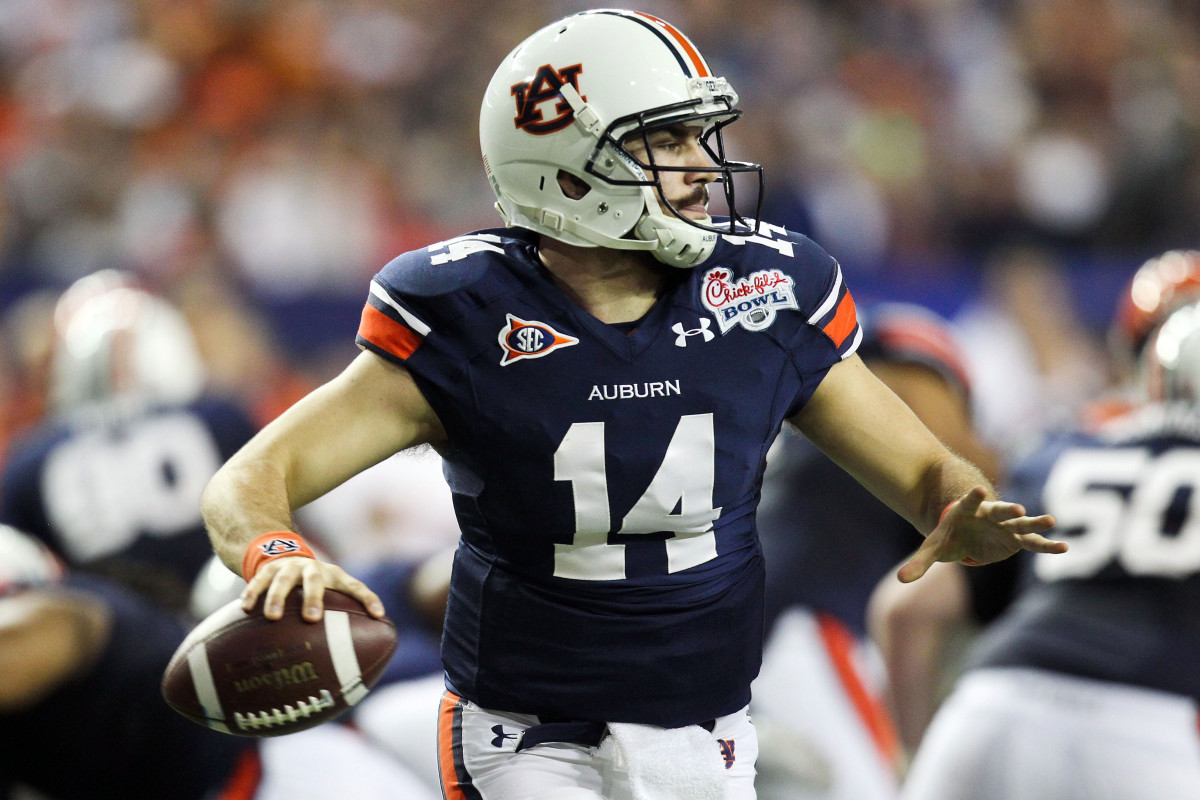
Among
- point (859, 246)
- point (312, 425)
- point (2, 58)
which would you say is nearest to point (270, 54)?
point (2, 58)

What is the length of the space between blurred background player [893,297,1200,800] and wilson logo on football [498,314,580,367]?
1660 mm

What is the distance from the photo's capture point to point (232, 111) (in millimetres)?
10359

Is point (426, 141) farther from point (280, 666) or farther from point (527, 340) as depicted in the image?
point (280, 666)

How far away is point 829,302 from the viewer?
8.50 ft

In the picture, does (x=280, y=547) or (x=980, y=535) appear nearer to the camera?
(x=280, y=547)

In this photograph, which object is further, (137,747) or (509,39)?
(509,39)

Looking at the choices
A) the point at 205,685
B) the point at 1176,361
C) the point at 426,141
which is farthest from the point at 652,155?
the point at 426,141

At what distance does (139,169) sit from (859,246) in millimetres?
5038

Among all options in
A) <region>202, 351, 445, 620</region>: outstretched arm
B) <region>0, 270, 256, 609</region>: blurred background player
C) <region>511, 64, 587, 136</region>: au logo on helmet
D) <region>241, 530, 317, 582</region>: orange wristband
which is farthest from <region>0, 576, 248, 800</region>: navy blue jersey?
<region>511, 64, 587, 136</region>: au logo on helmet

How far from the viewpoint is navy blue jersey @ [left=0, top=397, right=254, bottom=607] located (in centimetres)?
480

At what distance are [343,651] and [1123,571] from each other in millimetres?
2086

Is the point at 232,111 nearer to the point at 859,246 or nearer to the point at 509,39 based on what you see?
the point at 509,39

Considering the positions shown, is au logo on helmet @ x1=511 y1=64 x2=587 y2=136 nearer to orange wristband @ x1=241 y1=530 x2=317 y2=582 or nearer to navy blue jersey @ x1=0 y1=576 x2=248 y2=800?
orange wristband @ x1=241 y1=530 x2=317 y2=582

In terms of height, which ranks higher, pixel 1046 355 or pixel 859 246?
pixel 859 246
